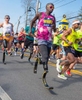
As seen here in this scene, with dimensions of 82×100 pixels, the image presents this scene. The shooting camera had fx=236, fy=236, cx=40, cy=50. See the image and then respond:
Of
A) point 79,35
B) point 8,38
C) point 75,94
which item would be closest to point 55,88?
point 75,94

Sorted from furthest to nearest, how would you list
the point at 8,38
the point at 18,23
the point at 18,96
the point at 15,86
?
the point at 18,23 → the point at 8,38 → the point at 15,86 → the point at 18,96

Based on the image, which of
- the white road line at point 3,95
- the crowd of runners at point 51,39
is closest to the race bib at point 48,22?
the crowd of runners at point 51,39

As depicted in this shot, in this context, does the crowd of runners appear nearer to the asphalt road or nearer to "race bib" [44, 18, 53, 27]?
"race bib" [44, 18, 53, 27]

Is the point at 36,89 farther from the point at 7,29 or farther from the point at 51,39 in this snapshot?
the point at 7,29

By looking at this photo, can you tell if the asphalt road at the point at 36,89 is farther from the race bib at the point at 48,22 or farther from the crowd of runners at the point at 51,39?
the race bib at the point at 48,22

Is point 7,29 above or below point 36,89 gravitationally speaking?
above

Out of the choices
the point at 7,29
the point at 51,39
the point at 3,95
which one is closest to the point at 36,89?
the point at 3,95

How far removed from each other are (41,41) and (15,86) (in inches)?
46.1

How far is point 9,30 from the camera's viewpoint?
30.2ft

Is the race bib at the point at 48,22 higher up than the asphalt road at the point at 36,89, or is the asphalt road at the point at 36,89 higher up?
the race bib at the point at 48,22

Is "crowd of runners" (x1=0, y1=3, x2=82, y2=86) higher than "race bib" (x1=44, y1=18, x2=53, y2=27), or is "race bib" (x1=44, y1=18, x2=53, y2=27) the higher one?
"race bib" (x1=44, y1=18, x2=53, y2=27)

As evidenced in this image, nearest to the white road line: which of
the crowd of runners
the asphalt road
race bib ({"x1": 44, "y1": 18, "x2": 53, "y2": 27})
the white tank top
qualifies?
the asphalt road

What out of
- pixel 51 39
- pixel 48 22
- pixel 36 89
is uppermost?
Answer: pixel 48 22

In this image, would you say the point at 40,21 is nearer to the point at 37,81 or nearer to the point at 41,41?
the point at 41,41
